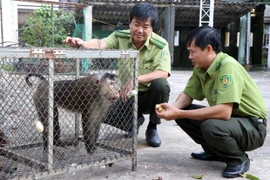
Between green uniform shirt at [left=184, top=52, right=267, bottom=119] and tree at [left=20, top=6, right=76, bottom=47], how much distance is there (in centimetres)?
680

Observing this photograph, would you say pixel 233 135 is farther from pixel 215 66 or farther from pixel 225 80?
pixel 215 66

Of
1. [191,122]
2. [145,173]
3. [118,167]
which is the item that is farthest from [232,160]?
[118,167]

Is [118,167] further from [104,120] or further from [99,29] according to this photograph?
[99,29]

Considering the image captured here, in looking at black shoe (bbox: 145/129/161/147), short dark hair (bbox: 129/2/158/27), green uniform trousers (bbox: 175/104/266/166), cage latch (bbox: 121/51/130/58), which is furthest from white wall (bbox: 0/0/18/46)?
green uniform trousers (bbox: 175/104/266/166)

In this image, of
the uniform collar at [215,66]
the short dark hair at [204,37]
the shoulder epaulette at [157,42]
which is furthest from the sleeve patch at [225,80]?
the shoulder epaulette at [157,42]

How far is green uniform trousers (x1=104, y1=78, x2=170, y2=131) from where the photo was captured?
331 cm

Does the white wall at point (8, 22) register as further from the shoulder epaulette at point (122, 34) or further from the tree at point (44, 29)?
the shoulder epaulette at point (122, 34)

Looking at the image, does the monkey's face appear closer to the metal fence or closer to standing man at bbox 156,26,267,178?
the metal fence

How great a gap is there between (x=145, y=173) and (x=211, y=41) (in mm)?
1160

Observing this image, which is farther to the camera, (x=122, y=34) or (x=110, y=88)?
(x=122, y=34)

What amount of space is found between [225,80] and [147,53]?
1.07m

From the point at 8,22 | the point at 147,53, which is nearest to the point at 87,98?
the point at 147,53

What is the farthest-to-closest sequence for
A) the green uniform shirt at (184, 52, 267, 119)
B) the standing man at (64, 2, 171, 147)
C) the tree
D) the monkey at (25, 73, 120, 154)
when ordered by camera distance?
the tree, the standing man at (64, 2, 171, 147), the monkey at (25, 73, 120, 154), the green uniform shirt at (184, 52, 267, 119)

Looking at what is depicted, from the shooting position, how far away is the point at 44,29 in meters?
9.59
